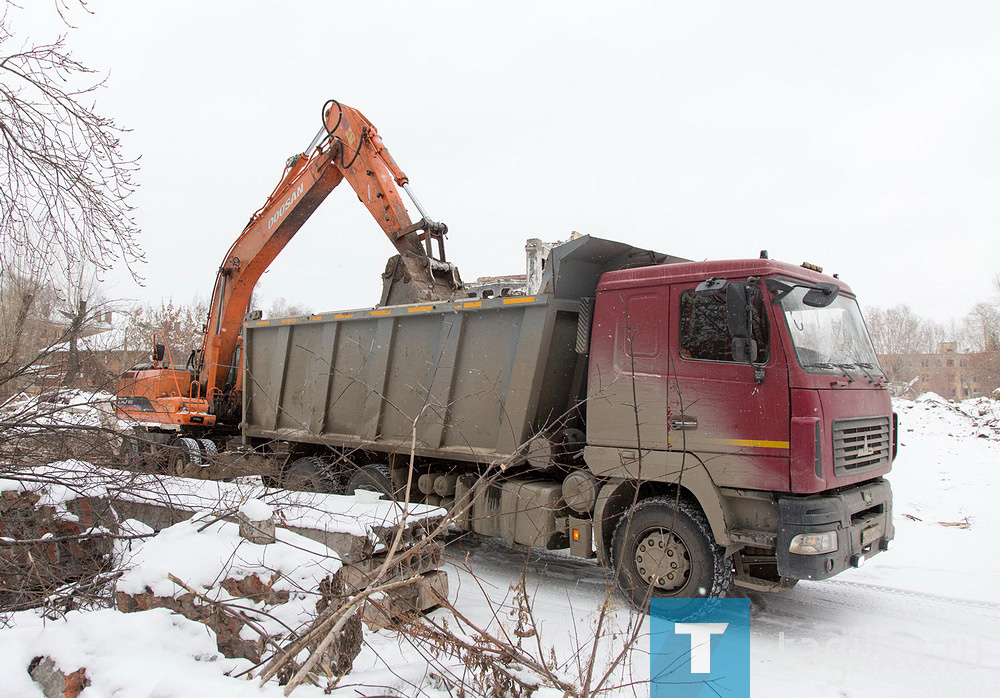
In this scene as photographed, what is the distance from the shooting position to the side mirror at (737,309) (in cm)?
454

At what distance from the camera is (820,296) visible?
15.6ft

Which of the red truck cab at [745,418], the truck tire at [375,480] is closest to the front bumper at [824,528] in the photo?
the red truck cab at [745,418]

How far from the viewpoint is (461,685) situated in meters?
2.97

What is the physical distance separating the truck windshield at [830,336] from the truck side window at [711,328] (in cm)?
20

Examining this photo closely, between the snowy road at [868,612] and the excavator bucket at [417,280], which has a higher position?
the excavator bucket at [417,280]

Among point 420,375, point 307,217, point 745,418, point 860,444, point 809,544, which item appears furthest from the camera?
point 307,217

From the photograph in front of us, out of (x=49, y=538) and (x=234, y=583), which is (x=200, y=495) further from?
(x=234, y=583)

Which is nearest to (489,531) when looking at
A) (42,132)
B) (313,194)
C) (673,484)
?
(673,484)

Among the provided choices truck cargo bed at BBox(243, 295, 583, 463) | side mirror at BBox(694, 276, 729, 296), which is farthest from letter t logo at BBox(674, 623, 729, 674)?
side mirror at BBox(694, 276, 729, 296)

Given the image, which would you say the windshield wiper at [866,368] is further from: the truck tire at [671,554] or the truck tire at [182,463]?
the truck tire at [182,463]

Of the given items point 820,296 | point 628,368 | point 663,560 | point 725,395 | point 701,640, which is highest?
point 820,296

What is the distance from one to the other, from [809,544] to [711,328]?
1669 millimetres

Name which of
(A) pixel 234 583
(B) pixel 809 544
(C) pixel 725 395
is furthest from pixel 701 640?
(A) pixel 234 583

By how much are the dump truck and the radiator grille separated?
20 mm
